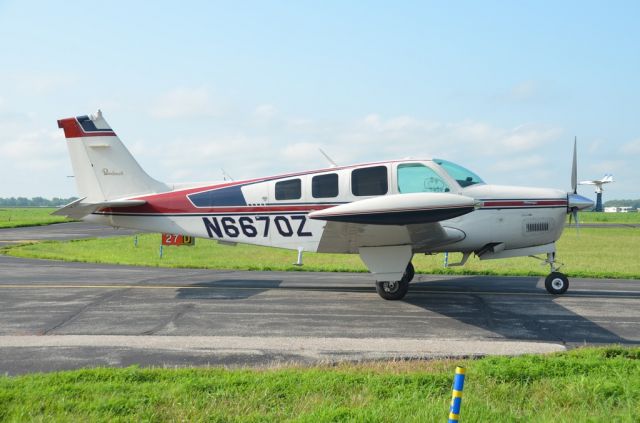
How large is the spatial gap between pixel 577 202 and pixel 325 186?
5241mm

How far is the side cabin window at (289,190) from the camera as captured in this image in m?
12.3

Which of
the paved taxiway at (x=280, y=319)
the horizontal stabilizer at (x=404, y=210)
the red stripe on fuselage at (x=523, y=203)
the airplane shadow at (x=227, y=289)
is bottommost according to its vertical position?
the paved taxiway at (x=280, y=319)

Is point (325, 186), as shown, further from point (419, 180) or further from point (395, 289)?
point (395, 289)

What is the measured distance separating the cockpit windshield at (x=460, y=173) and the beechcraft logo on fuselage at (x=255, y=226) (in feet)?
10.2

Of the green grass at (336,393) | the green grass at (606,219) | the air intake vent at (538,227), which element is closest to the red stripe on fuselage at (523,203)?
the air intake vent at (538,227)

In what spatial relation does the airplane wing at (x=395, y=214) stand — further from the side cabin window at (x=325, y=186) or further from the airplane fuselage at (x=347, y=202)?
the side cabin window at (x=325, y=186)

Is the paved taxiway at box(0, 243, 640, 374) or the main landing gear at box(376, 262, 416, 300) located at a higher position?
the main landing gear at box(376, 262, 416, 300)

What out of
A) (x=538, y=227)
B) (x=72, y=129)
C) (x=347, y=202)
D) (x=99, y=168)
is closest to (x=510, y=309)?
(x=538, y=227)

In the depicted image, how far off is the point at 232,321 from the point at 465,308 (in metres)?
4.41

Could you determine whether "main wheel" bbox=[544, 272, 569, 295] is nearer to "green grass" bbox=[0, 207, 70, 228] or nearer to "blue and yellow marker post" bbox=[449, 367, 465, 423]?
"blue and yellow marker post" bbox=[449, 367, 465, 423]

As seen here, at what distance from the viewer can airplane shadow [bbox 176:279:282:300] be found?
1191 cm

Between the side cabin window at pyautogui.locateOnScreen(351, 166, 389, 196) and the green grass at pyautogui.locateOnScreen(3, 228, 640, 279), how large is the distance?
19.3 feet

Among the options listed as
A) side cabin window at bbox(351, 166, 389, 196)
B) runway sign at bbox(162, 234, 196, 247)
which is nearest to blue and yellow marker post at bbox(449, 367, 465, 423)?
side cabin window at bbox(351, 166, 389, 196)

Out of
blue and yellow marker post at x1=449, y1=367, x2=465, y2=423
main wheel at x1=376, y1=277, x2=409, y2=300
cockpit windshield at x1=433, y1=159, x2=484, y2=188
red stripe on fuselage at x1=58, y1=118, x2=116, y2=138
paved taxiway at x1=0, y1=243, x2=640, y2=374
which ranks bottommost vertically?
paved taxiway at x1=0, y1=243, x2=640, y2=374
